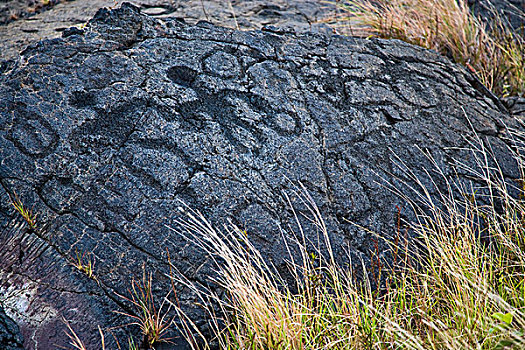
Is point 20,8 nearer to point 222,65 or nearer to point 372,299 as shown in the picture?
point 222,65

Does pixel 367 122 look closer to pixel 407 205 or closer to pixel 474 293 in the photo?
pixel 407 205

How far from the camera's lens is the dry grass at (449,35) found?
11.1ft

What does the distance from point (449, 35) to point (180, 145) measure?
2.57 meters

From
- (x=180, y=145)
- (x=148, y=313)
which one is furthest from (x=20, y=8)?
(x=148, y=313)

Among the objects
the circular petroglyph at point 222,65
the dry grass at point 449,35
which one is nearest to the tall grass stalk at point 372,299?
the circular petroglyph at point 222,65

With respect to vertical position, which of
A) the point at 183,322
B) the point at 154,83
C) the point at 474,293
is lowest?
the point at 183,322

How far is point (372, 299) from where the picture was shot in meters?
1.79

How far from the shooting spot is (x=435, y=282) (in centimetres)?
189

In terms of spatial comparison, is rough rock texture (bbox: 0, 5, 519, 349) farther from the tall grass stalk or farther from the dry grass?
the dry grass

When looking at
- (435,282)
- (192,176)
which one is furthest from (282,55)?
(435,282)

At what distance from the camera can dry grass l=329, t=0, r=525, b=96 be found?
3.40m

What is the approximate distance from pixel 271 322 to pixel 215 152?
887 mm

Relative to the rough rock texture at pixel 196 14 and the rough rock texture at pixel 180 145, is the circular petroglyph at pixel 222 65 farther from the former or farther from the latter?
the rough rock texture at pixel 196 14

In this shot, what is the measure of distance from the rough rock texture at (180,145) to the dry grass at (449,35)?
0.82 meters
